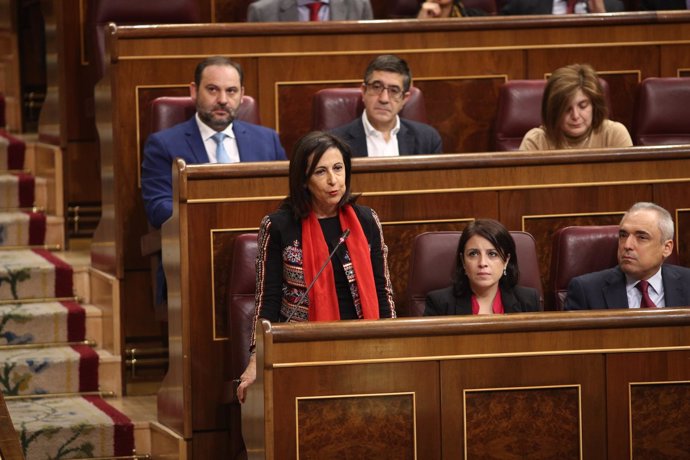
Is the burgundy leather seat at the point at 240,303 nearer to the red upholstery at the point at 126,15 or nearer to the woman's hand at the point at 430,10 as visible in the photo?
the red upholstery at the point at 126,15

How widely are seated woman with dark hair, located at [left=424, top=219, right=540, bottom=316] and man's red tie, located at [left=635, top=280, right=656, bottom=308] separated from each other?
17cm

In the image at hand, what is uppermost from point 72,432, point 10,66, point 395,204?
point 10,66

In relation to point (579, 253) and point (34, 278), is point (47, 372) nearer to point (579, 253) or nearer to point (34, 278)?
point (34, 278)

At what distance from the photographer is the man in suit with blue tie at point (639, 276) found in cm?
209

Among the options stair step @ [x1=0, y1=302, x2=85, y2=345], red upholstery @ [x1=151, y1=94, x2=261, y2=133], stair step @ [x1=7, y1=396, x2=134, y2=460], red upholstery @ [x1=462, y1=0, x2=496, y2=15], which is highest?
red upholstery @ [x1=462, y1=0, x2=496, y2=15]

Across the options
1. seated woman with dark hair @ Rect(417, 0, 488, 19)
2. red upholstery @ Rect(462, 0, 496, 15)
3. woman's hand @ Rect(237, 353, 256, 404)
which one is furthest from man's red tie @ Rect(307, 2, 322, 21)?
woman's hand @ Rect(237, 353, 256, 404)

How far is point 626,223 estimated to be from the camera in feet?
6.92

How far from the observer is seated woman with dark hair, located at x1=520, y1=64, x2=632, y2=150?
2.49 metres

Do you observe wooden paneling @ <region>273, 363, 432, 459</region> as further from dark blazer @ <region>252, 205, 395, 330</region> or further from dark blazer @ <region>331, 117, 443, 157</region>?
dark blazer @ <region>331, 117, 443, 157</region>

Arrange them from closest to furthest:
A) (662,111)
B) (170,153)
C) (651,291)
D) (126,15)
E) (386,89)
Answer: (651,291) < (170,153) < (386,89) < (662,111) < (126,15)

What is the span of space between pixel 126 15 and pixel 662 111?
1093mm

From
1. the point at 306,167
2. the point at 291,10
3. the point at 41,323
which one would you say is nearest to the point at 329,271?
the point at 306,167

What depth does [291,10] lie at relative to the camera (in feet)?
9.82

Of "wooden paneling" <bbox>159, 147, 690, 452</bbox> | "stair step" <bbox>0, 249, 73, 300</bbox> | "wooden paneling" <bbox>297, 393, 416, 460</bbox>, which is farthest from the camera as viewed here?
"stair step" <bbox>0, 249, 73, 300</bbox>
